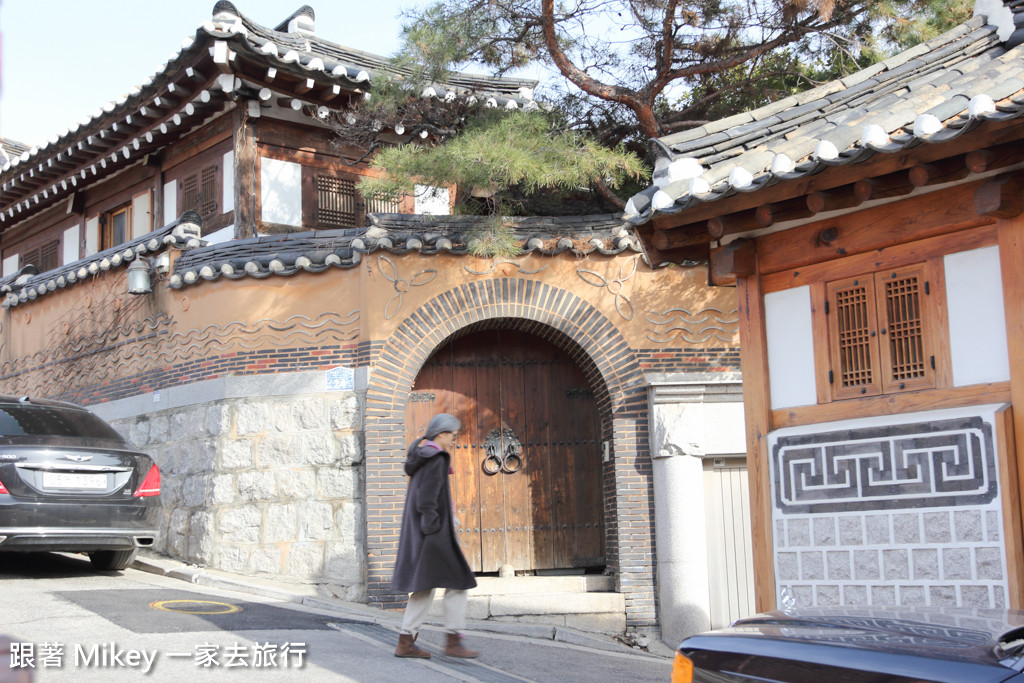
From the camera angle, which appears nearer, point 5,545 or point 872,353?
point 872,353

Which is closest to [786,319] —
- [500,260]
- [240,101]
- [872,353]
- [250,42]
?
[872,353]

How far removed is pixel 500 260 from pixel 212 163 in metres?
5.05

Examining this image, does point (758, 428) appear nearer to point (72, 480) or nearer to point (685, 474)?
point (685, 474)

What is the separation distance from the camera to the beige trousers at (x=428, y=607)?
6590mm

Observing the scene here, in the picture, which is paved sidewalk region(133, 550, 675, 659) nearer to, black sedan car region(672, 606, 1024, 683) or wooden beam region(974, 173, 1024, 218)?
wooden beam region(974, 173, 1024, 218)

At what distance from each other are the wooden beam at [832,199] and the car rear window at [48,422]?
650 centimetres

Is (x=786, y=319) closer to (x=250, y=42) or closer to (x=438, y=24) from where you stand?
(x=438, y=24)

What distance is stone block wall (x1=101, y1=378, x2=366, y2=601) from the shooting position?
1055cm

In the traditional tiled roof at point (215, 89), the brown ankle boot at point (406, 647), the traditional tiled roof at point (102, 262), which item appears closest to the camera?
the brown ankle boot at point (406, 647)

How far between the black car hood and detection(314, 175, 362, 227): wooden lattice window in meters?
10.7

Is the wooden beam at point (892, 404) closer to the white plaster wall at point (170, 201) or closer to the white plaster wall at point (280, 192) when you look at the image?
the white plaster wall at point (280, 192)

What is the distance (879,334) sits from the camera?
605cm

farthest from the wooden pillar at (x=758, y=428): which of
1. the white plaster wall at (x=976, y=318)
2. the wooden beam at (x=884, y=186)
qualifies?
the white plaster wall at (x=976, y=318)

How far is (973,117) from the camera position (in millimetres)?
4973
